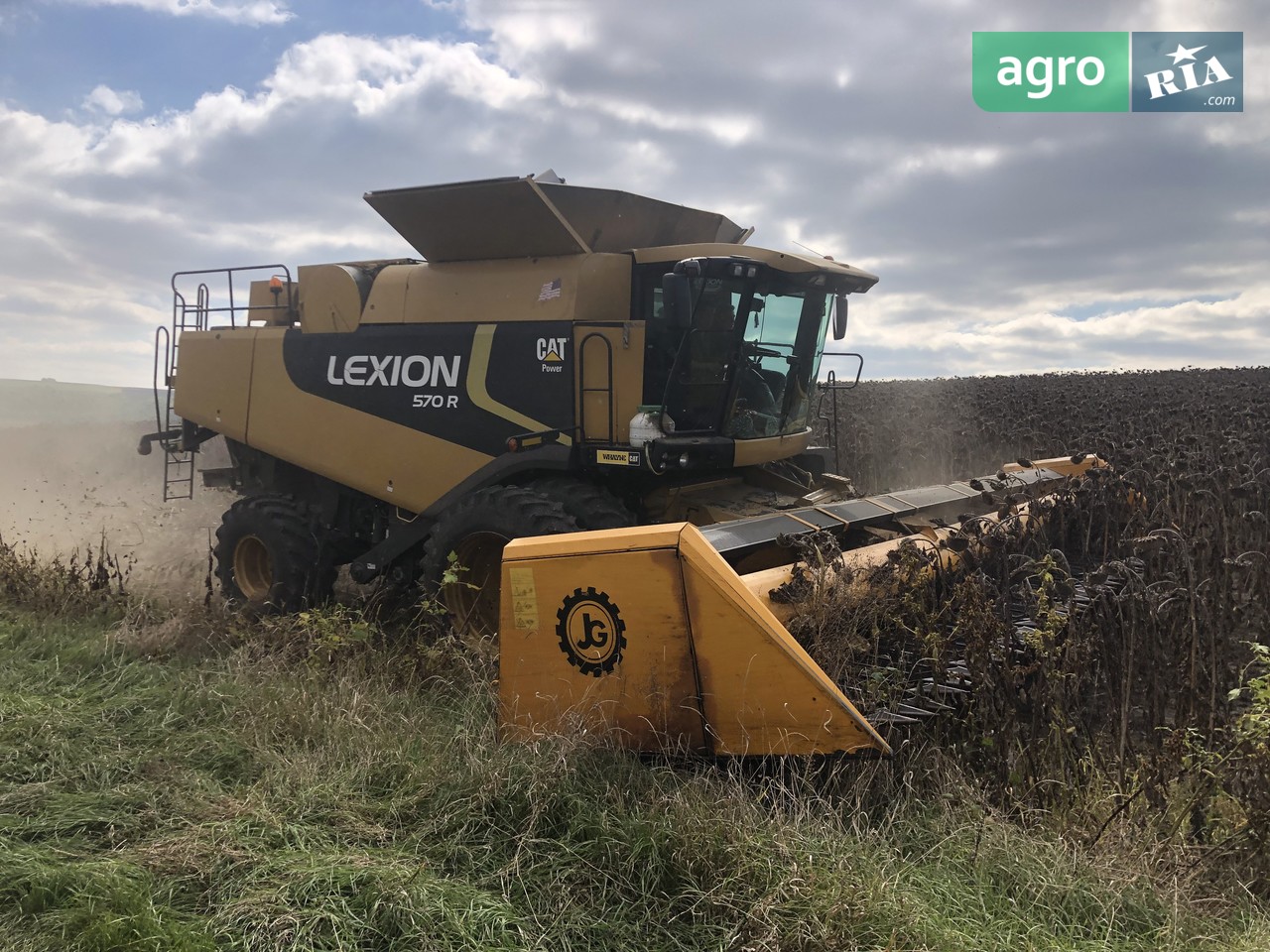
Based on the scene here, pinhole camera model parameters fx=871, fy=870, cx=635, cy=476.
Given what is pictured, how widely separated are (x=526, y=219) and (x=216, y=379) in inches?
137

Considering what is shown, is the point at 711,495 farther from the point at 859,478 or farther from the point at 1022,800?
the point at 859,478

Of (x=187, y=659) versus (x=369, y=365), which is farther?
(x=369, y=365)

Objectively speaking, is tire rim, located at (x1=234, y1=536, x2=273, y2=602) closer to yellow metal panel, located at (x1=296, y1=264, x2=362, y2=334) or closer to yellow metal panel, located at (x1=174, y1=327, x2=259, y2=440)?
yellow metal panel, located at (x1=174, y1=327, x2=259, y2=440)

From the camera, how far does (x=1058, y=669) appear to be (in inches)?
124

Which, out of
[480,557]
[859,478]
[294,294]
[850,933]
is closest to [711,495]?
[480,557]

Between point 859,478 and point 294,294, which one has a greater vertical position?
point 294,294

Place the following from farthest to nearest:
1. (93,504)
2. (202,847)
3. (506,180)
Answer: (93,504) → (506,180) → (202,847)

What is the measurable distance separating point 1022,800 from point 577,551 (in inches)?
66.2

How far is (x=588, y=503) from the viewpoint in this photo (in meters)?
4.67

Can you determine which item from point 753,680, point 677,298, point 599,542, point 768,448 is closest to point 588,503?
point 677,298

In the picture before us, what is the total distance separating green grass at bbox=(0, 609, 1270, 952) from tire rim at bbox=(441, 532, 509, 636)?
1.67 metres

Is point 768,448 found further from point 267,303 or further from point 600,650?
point 267,303

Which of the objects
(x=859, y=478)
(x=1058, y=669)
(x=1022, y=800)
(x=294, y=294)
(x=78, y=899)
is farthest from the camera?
(x=859, y=478)

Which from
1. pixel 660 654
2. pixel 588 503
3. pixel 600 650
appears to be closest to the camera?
pixel 660 654
